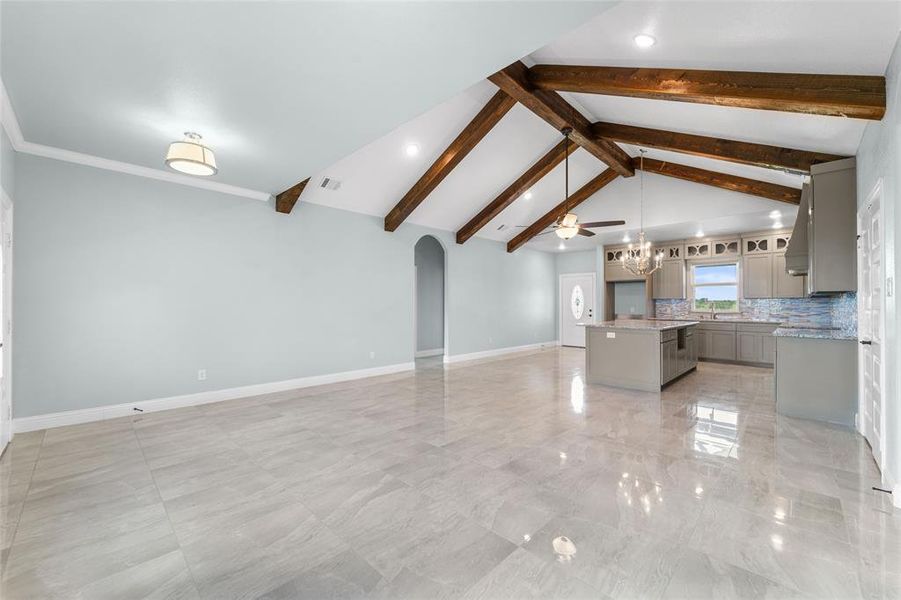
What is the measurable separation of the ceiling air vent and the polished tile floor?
3.42 metres

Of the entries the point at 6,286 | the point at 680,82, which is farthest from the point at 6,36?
the point at 680,82

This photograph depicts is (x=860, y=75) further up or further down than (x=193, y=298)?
further up

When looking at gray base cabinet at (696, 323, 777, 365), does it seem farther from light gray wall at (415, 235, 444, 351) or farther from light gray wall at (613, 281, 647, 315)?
light gray wall at (415, 235, 444, 351)

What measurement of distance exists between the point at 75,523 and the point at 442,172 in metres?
5.43

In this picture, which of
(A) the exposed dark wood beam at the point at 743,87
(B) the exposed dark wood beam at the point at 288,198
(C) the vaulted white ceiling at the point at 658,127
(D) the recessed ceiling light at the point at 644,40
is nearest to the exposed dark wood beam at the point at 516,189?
(C) the vaulted white ceiling at the point at 658,127

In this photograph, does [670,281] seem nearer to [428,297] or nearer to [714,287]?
[714,287]

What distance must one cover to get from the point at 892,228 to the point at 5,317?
23.9ft

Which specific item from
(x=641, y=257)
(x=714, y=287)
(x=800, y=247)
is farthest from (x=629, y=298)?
(x=800, y=247)

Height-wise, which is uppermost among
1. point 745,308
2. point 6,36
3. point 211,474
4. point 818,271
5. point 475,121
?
point 475,121

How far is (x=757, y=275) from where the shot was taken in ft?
25.1

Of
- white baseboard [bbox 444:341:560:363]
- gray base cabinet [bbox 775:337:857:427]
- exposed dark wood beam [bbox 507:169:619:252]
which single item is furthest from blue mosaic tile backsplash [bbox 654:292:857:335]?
white baseboard [bbox 444:341:560:363]

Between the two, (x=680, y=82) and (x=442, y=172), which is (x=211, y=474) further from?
(x=680, y=82)

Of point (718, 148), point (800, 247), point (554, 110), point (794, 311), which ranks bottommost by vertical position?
point (794, 311)

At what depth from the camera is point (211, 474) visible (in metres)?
2.90
